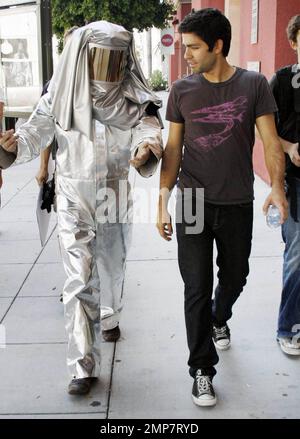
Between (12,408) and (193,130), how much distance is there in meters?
1.60

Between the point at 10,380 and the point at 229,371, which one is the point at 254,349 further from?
the point at 10,380

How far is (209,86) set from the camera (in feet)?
9.33

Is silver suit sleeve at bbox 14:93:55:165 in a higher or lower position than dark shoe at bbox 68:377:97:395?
higher

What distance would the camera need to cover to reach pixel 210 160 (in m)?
2.89

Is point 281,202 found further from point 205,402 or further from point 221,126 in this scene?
point 205,402

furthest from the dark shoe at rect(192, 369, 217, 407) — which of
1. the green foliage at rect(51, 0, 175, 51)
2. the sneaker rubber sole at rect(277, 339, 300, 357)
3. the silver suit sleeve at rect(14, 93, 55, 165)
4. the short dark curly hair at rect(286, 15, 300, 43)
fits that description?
the green foliage at rect(51, 0, 175, 51)

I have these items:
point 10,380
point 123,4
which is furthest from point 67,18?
point 10,380

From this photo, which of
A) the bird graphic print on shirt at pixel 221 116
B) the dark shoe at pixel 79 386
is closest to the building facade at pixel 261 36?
the bird graphic print on shirt at pixel 221 116

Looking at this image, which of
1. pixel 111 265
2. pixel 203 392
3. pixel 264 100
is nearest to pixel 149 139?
pixel 264 100

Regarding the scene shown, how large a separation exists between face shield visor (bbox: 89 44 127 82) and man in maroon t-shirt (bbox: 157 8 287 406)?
1.27 feet

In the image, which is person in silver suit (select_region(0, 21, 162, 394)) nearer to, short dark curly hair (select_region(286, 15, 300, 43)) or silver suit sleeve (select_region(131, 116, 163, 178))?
silver suit sleeve (select_region(131, 116, 163, 178))

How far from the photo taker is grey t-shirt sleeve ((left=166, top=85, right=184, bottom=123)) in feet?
9.57

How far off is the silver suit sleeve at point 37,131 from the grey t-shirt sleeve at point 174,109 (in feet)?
2.25

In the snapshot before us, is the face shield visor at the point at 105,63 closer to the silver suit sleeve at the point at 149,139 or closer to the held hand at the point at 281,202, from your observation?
the silver suit sleeve at the point at 149,139
